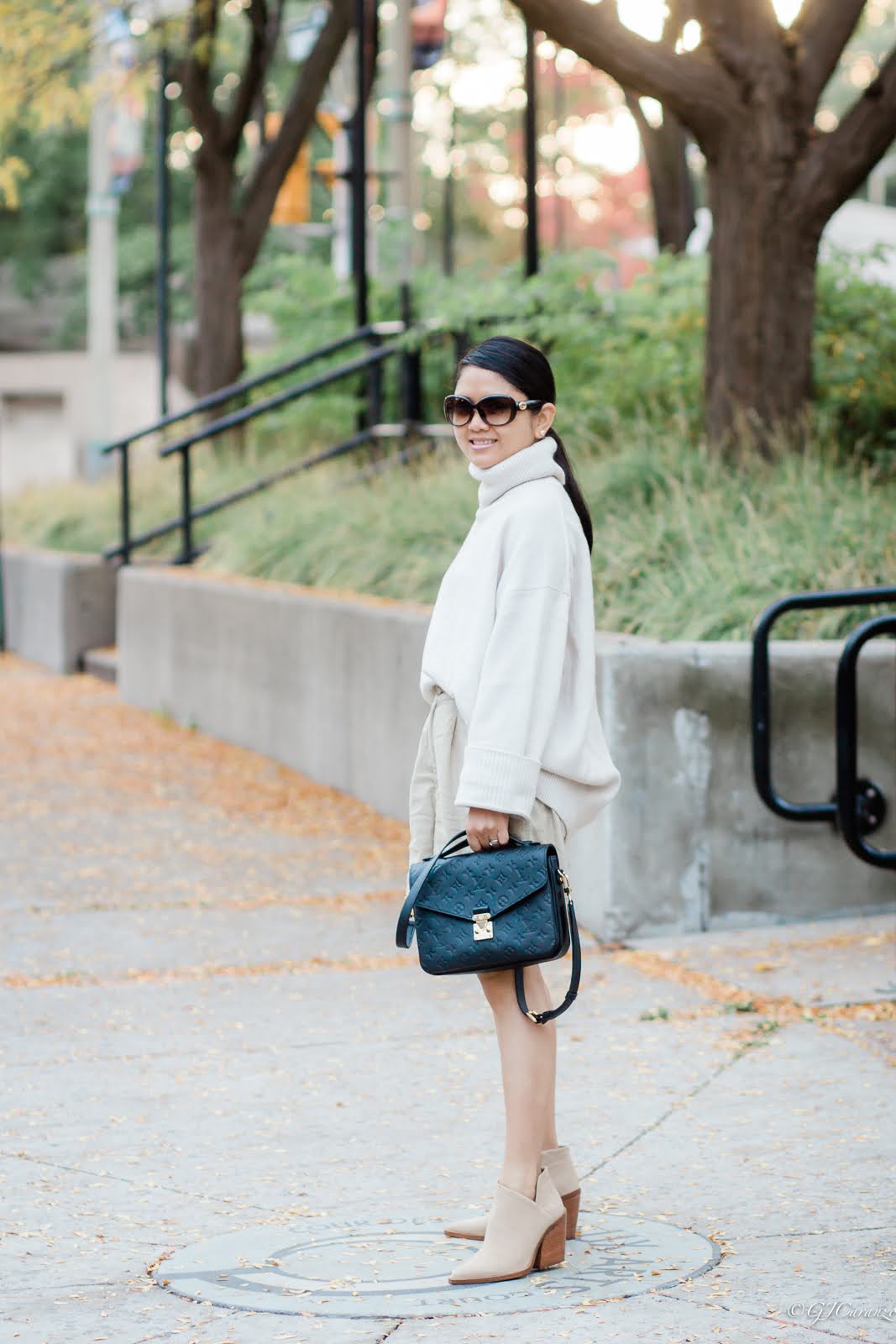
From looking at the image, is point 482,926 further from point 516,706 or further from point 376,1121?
point 376,1121

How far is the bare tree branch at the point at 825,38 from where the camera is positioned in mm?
10047

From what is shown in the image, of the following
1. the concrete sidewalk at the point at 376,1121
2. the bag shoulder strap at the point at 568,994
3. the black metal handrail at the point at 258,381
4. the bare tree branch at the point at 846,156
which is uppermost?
the bare tree branch at the point at 846,156

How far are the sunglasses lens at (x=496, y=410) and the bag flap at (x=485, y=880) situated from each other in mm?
860

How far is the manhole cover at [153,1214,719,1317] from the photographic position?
3.77m

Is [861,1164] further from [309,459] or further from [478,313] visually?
[309,459]

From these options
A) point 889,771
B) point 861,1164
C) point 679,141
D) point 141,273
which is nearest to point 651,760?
point 889,771

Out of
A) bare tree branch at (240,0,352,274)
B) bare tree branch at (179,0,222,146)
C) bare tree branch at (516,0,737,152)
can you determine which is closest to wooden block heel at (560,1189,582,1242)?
bare tree branch at (516,0,737,152)

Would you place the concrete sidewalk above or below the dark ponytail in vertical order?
below

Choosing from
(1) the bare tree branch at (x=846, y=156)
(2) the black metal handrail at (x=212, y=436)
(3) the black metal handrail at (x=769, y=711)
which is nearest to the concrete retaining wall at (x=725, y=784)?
(3) the black metal handrail at (x=769, y=711)

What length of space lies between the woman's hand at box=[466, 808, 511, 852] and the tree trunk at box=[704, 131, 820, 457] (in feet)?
20.8

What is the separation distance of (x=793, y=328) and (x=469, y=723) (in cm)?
669

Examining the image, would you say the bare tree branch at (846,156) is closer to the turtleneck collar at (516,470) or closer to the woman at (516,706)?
the woman at (516,706)

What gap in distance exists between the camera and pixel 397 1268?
155 inches

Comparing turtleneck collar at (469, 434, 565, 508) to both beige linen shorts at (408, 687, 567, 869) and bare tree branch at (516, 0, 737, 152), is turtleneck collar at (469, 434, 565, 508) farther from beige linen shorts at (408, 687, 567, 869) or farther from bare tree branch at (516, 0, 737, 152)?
bare tree branch at (516, 0, 737, 152)
